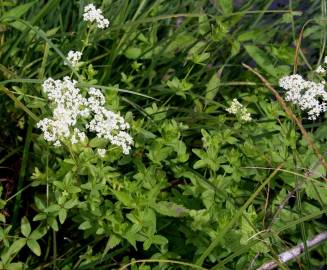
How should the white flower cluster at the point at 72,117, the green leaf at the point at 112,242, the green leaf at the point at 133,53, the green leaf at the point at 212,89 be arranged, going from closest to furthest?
the white flower cluster at the point at 72,117 → the green leaf at the point at 112,242 → the green leaf at the point at 212,89 → the green leaf at the point at 133,53

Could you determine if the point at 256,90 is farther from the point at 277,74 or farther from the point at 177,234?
the point at 177,234

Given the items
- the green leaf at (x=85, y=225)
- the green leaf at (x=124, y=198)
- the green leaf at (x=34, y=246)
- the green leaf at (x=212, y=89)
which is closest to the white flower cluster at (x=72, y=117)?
the green leaf at (x=124, y=198)

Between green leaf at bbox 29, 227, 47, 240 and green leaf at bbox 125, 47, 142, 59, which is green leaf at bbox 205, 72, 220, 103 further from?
green leaf at bbox 29, 227, 47, 240

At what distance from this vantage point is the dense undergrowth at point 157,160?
1978mm

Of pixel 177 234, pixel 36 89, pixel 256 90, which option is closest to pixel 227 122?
pixel 256 90

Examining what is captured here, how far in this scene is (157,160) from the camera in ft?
6.96

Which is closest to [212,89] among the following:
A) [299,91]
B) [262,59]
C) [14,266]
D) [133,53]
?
[262,59]

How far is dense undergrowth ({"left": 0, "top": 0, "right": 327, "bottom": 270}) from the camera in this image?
1978mm

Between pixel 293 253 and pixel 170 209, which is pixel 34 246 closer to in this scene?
pixel 170 209

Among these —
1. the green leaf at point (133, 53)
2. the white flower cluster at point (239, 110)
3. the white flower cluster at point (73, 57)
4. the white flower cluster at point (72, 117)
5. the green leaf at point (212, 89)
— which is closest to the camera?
the white flower cluster at point (72, 117)

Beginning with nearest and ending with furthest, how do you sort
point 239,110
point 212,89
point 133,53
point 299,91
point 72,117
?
1. point 72,117
2. point 299,91
3. point 239,110
4. point 212,89
5. point 133,53

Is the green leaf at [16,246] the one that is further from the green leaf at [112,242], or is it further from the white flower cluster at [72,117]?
the white flower cluster at [72,117]

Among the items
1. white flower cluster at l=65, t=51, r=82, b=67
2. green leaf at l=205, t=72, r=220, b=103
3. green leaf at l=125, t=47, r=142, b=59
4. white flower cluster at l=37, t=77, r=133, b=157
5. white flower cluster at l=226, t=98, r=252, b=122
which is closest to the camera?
white flower cluster at l=37, t=77, r=133, b=157

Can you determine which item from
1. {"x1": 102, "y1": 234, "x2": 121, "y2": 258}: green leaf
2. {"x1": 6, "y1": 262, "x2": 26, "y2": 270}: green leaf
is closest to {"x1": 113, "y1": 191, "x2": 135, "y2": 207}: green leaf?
{"x1": 102, "y1": 234, "x2": 121, "y2": 258}: green leaf
